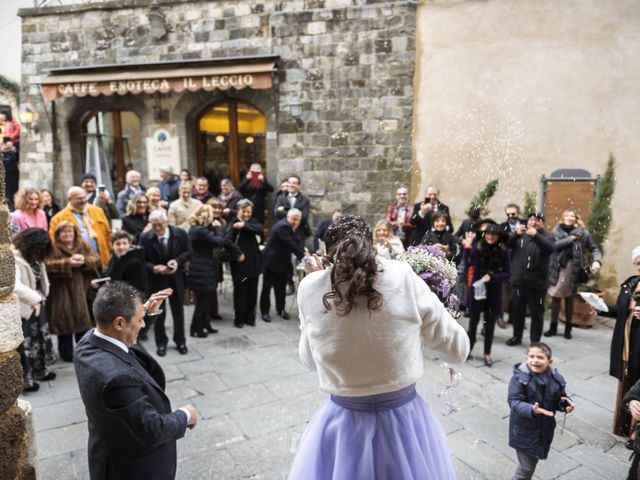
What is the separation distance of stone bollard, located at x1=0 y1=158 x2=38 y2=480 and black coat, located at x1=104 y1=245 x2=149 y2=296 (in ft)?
11.2

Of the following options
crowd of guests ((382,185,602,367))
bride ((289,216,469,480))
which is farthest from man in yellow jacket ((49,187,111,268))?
bride ((289,216,469,480))

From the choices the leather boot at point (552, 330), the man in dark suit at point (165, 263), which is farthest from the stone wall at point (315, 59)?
the man in dark suit at point (165, 263)

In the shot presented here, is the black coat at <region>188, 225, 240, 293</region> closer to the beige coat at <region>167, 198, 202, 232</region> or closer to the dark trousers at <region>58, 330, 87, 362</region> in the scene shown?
the dark trousers at <region>58, 330, 87, 362</region>

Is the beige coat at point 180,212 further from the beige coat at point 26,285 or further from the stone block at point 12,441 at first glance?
the stone block at point 12,441

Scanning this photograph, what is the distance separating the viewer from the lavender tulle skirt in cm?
214

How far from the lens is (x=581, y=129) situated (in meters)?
8.62

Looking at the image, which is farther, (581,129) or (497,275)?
(581,129)

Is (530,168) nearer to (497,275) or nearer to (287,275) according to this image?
(497,275)

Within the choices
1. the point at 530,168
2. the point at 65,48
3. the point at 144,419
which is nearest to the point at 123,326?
the point at 144,419

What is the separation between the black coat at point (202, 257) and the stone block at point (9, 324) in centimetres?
412

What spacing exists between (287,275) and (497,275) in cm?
306

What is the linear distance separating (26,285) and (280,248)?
3326 millimetres

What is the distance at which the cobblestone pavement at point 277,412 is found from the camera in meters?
3.90

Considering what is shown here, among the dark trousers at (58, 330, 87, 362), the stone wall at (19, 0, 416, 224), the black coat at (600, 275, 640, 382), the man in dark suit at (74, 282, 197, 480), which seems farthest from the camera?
the stone wall at (19, 0, 416, 224)
